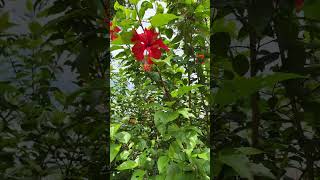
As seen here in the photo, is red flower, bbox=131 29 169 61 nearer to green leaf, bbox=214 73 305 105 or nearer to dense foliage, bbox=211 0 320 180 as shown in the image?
dense foliage, bbox=211 0 320 180

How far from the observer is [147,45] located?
1256 millimetres

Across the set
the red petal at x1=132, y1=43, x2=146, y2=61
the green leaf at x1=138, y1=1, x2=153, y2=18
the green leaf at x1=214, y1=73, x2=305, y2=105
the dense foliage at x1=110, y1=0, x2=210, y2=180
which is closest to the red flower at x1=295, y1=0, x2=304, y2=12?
the green leaf at x1=214, y1=73, x2=305, y2=105

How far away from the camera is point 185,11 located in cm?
141

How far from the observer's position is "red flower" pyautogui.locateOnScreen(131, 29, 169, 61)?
1.20 metres

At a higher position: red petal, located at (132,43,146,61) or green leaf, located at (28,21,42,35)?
red petal, located at (132,43,146,61)

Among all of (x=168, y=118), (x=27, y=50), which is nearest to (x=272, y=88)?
(x=27, y=50)

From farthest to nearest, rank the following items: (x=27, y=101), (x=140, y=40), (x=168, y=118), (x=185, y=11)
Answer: (x=185, y=11)
(x=140, y=40)
(x=168, y=118)
(x=27, y=101)

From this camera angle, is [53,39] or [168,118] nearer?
[53,39]

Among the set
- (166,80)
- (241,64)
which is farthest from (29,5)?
(166,80)

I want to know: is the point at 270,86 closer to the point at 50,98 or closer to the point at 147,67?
the point at 50,98

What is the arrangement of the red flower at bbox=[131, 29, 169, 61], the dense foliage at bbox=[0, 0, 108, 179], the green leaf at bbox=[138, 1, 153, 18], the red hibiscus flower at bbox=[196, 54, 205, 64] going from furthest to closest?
the red hibiscus flower at bbox=[196, 54, 205, 64], the red flower at bbox=[131, 29, 169, 61], the green leaf at bbox=[138, 1, 153, 18], the dense foliage at bbox=[0, 0, 108, 179]

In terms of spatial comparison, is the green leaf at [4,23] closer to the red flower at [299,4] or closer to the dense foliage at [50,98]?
the dense foliage at [50,98]

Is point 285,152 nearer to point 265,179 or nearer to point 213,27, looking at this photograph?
point 265,179

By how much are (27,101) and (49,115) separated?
6 cm
